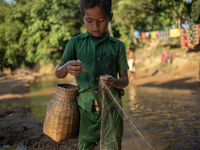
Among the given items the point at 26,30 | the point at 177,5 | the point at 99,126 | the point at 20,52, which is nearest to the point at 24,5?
the point at 26,30

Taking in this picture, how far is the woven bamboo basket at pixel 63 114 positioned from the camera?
73.2 inches

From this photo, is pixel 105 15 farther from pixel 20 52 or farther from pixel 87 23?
pixel 20 52

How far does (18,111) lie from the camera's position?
5.31 metres

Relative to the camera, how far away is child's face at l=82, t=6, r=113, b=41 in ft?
5.81

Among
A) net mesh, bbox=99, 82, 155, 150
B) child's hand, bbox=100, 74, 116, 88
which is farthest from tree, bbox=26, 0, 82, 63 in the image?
child's hand, bbox=100, 74, 116, 88

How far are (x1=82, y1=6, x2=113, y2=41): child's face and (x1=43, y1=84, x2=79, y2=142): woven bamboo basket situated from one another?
54cm

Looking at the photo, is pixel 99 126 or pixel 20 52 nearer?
pixel 99 126

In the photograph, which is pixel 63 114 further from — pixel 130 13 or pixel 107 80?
pixel 130 13

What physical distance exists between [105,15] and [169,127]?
2.99 meters

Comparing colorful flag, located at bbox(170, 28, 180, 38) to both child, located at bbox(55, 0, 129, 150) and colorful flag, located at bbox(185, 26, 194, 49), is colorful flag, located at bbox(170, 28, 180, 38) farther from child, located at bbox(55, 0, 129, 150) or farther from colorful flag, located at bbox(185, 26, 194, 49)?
child, located at bbox(55, 0, 129, 150)

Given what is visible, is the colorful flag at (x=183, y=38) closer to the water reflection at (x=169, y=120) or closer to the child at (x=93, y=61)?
the water reflection at (x=169, y=120)

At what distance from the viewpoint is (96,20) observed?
179 cm

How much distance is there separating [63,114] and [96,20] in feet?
2.74

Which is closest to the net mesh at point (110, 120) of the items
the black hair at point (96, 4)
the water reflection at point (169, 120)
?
the black hair at point (96, 4)
